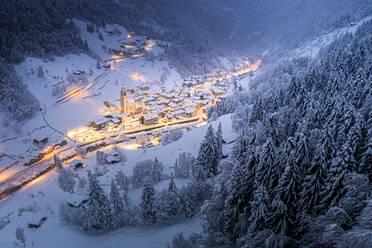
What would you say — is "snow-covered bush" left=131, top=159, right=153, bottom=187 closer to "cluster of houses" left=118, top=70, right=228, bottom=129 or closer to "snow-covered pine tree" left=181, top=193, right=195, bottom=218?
"snow-covered pine tree" left=181, top=193, right=195, bottom=218

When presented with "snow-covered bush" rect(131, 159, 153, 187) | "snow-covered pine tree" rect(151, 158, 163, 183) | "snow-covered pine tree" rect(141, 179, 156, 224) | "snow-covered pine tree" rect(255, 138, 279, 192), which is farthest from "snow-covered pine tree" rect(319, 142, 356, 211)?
"snow-covered bush" rect(131, 159, 153, 187)

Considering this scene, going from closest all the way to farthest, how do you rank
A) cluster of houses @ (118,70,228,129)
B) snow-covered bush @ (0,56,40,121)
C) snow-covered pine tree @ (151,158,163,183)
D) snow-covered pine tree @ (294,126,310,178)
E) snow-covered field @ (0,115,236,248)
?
snow-covered pine tree @ (294,126,310,178)
snow-covered field @ (0,115,236,248)
snow-covered pine tree @ (151,158,163,183)
snow-covered bush @ (0,56,40,121)
cluster of houses @ (118,70,228,129)

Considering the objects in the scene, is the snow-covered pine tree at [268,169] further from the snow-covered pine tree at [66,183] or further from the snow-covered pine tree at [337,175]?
the snow-covered pine tree at [66,183]

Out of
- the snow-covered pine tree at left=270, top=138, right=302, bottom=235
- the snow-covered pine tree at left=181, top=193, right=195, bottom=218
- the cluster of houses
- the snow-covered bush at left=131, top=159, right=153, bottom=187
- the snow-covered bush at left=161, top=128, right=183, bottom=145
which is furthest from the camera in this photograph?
the cluster of houses

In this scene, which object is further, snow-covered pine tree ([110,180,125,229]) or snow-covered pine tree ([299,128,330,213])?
snow-covered pine tree ([110,180,125,229])

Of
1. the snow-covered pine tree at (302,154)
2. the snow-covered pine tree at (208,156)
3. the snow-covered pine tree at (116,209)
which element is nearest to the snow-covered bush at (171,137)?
the snow-covered pine tree at (208,156)

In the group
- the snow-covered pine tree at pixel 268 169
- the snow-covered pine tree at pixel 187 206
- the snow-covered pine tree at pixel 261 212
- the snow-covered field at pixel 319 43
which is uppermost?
the snow-covered field at pixel 319 43
